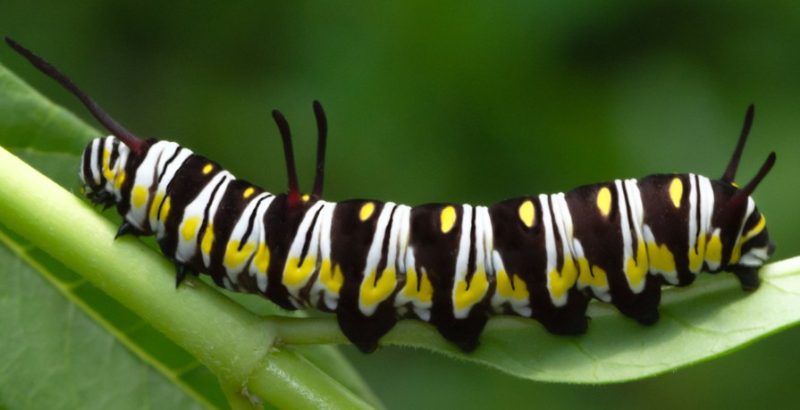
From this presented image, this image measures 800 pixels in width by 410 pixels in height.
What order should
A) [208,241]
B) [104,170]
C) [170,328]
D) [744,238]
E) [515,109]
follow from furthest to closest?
[515,109] → [744,238] → [104,170] → [208,241] → [170,328]

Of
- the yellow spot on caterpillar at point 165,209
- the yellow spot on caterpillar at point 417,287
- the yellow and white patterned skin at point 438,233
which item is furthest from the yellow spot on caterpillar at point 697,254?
the yellow spot on caterpillar at point 165,209

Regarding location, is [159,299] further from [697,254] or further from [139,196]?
[697,254]

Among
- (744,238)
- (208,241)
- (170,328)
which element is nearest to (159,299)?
(170,328)

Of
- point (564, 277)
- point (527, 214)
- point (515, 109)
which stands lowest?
point (515, 109)

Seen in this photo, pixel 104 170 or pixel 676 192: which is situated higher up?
pixel 676 192

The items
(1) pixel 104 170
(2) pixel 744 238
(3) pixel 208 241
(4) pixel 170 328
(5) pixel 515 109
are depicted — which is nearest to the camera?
(4) pixel 170 328

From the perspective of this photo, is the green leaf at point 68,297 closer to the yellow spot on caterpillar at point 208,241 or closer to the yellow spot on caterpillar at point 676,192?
the yellow spot on caterpillar at point 208,241

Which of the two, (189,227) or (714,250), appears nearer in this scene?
(189,227)
